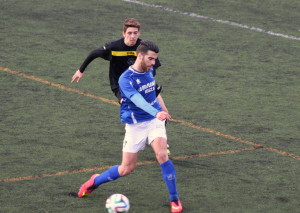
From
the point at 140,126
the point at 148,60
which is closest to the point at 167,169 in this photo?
the point at 140,126

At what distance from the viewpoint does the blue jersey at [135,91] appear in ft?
29.4

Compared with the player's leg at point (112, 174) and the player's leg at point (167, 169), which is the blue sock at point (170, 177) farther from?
the player's leg at point (112, 174)

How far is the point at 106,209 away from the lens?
9.01m

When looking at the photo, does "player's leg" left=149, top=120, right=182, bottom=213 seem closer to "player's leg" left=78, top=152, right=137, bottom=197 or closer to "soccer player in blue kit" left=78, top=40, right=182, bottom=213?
"soccer player in blue kit" left=78, top=40, right=182, bottom=213

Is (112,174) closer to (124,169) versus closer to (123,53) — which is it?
(124,169)

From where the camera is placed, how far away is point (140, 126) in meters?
9.17

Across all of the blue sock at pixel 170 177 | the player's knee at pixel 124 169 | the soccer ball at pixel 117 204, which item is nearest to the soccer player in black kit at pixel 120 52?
the player's knee at pixel 124 169

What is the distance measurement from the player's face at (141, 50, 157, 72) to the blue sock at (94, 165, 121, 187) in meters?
1.28

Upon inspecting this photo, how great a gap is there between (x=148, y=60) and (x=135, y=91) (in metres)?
0.40

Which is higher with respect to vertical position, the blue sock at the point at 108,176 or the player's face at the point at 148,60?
the player's face at the point at 148,60

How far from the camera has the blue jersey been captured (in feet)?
29.4

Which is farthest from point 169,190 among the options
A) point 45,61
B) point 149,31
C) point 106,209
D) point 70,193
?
point 149,31

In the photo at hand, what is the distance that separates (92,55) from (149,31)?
7.06 m

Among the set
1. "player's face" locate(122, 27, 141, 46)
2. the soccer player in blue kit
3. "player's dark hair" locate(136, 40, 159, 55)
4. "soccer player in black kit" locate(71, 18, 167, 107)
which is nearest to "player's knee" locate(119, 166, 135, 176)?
the soccer player in blue kit
